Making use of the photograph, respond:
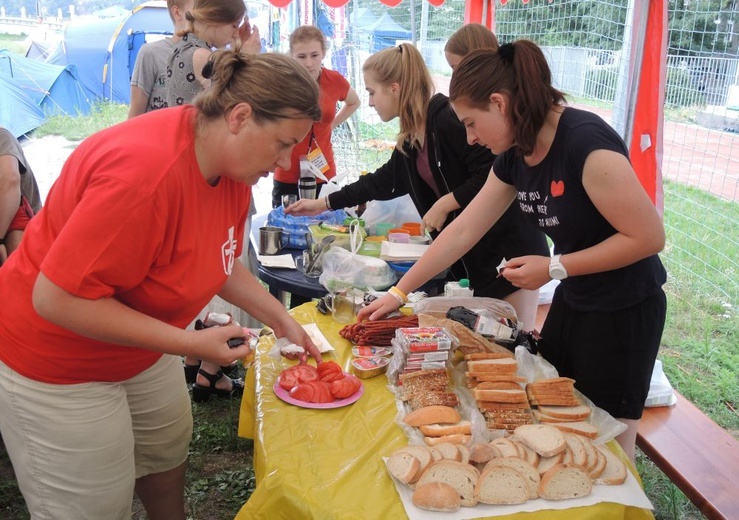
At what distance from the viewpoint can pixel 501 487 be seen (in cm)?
139

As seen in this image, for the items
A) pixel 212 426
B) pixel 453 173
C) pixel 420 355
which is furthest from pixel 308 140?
pixel 420 355

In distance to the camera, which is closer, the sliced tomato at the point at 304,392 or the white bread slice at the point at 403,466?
the white bread slice at the point at 403,466

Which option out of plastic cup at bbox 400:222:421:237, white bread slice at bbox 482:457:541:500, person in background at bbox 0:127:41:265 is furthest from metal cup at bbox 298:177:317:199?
white bread slice at bbox 482:457:541:500

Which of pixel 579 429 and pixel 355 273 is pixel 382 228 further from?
pixel 579 429

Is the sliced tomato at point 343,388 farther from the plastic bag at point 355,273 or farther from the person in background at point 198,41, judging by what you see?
the person in background at point 198,41

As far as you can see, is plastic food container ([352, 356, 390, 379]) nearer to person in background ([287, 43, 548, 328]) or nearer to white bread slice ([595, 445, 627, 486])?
white bread slice ([595, 445, 627, 486])

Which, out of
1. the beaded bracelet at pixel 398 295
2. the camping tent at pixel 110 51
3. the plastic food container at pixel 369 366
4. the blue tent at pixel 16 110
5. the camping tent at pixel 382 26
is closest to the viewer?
the plastic food container at pixel 369 366

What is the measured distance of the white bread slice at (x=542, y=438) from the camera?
1530 millimetres

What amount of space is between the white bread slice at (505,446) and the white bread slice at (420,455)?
19cm

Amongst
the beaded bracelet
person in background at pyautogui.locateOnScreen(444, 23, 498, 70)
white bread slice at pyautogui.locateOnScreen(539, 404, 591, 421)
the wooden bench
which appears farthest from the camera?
person in background at pyautogui.locateOnScreen(444, 23, 498, 70)

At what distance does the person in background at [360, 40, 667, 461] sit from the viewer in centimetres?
175

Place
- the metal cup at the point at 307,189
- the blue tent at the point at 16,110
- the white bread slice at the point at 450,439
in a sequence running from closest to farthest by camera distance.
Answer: the white bread slice at the point at 450,439
the metal cup at the point at 307,189
the blue tent at the point at 16,110

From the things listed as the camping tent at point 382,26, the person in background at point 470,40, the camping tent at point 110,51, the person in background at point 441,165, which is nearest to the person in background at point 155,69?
the person in background at point 441,165

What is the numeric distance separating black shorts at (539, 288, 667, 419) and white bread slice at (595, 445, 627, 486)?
379 millimetres
